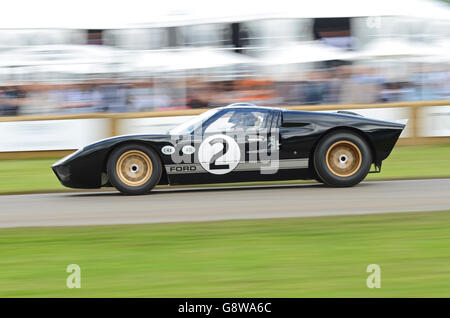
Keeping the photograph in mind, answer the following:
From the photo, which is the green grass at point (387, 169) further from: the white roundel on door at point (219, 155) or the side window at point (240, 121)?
the white roundel on door at point (219, 155)

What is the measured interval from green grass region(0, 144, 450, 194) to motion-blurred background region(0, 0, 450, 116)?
167cm

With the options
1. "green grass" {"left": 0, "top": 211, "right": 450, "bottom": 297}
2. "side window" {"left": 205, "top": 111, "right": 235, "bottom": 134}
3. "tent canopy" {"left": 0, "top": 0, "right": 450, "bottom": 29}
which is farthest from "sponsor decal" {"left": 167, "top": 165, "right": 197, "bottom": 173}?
"tent canopy" {"left": 0, "top": 0, "right": 450, "bottom": 29}

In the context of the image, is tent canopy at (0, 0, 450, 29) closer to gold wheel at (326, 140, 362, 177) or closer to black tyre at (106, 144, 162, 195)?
black tyre at (106, 144, 162, 195)

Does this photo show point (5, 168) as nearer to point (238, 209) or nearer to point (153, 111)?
point (153, 111)

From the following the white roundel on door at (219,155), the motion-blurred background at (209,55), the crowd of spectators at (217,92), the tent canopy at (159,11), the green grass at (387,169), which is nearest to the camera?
the white roundel on door at (219,155)

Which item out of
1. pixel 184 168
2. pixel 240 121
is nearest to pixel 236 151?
pixel 240 121

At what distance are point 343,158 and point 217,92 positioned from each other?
Result: 24.1 feet

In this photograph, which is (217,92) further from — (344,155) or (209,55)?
(344,155)

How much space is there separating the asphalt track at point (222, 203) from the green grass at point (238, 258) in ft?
1.58

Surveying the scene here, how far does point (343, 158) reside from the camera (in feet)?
30.6

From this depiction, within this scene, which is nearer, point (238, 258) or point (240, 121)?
point (238, 258)

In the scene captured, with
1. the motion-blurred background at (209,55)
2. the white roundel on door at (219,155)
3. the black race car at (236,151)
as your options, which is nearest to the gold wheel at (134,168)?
the black race car at (236,151)

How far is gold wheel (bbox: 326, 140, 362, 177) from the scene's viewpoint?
925 cm

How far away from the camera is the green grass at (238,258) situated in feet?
16.1
